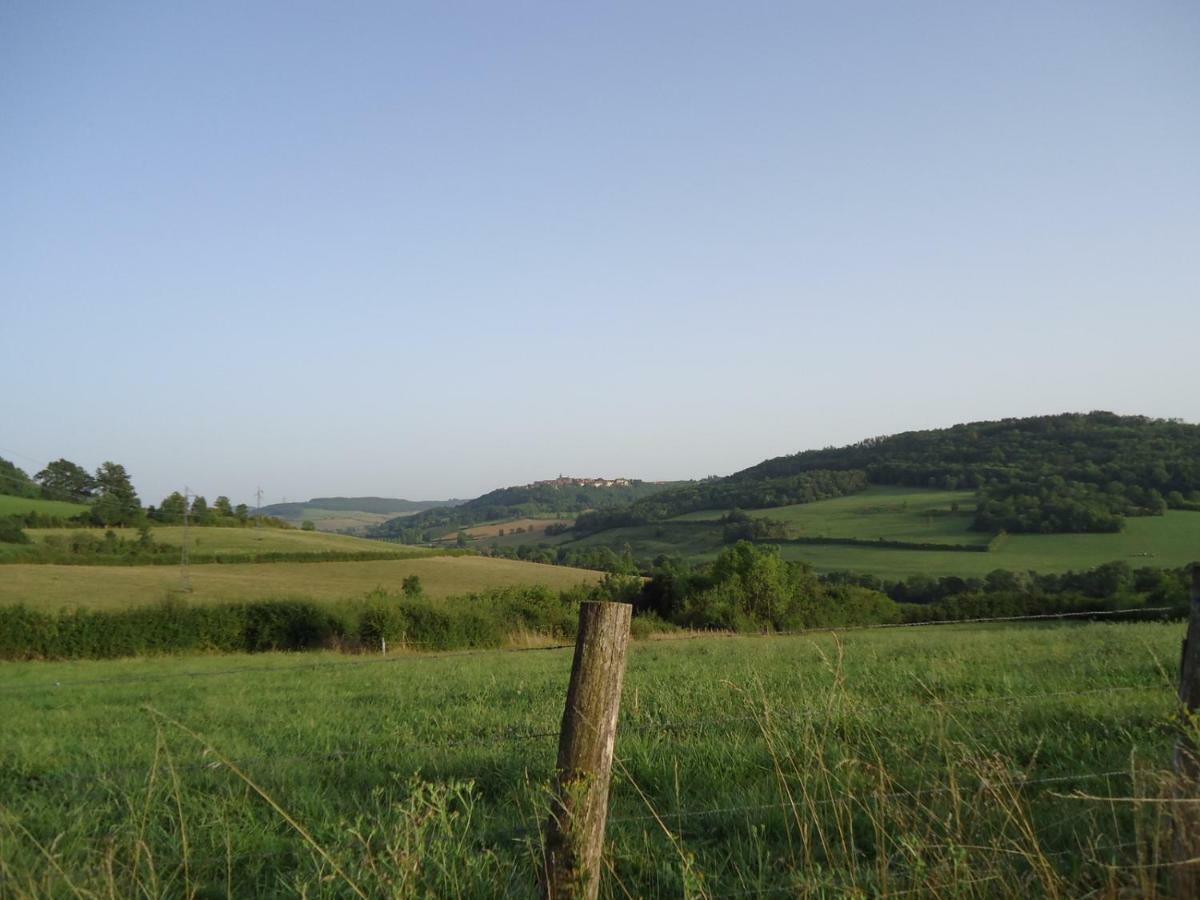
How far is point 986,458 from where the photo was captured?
285ft

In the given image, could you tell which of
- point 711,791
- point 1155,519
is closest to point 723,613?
point 711,791

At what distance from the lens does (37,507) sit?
68062 mm

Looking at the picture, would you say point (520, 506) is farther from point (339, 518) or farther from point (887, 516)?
point (887, 516)

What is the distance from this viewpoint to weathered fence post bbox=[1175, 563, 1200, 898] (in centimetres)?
254

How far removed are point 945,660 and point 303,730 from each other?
8.13 m

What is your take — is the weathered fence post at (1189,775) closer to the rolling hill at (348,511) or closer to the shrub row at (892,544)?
the shrub row at (892,544)

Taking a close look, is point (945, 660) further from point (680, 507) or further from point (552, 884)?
point (680, 507)

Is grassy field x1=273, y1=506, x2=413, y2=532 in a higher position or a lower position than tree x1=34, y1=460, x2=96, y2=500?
lower

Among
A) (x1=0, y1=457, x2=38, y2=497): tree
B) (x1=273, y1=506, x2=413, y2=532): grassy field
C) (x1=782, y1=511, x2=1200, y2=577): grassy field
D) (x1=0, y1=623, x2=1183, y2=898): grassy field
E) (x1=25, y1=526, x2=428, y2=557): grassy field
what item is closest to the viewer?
(x1=0, y1=623, x2=1183, y2=898): grassy field

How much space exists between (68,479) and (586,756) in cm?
9376

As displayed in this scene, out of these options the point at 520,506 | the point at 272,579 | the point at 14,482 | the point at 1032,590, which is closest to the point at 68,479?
the point at 14,482

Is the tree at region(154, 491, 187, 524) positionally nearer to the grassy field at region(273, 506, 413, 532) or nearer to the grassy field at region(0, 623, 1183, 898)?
the grassy field at region(273, 506, 413, 532)

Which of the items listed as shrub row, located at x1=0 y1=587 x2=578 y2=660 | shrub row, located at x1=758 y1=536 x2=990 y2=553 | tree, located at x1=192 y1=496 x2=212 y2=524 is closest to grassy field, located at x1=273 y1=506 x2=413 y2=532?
tree, located at x1=192 y1=496 x2=212 y2=524

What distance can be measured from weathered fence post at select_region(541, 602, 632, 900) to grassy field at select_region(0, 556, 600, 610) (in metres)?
34.2
